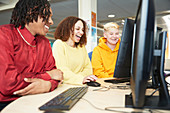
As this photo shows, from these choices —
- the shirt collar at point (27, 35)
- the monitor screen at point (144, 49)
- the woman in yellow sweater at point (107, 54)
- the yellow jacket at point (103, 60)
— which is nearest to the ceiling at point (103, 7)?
the woman in yellow sweater at point (107, 54)

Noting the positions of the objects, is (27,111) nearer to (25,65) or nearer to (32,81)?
(32,81)

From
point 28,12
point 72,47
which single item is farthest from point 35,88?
point 72,47

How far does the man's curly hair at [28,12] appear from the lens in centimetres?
103

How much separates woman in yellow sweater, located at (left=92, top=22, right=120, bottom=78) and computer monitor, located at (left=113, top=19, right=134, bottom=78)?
812 millimetres

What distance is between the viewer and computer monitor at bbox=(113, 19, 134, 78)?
0.83 meters

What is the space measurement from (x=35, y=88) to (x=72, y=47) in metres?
0.93

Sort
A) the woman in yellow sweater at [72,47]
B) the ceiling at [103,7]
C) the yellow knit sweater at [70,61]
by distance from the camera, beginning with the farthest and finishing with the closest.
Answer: the ceiling at [103,7], the woman in yellow sweater at [72,47], the yellow knit sweater at [70,61]

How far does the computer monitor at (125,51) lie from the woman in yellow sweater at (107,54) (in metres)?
0.81

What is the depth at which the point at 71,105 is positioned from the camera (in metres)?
0.56

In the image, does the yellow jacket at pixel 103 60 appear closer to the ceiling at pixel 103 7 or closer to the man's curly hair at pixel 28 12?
the man's curly hair at pixel 28 12

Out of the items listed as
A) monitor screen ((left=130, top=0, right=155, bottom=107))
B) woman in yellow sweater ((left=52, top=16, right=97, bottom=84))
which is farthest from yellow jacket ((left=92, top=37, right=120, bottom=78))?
Answer: monitor screen ((left=130, top=0, right=155, bottom=107))

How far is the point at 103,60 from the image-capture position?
189 cm

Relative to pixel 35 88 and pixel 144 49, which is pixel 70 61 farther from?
pixel 144 49

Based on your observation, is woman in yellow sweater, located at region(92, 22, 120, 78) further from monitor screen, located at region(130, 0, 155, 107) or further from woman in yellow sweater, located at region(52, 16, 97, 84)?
monitor screen, located at region(130, 0, 155, 107)
